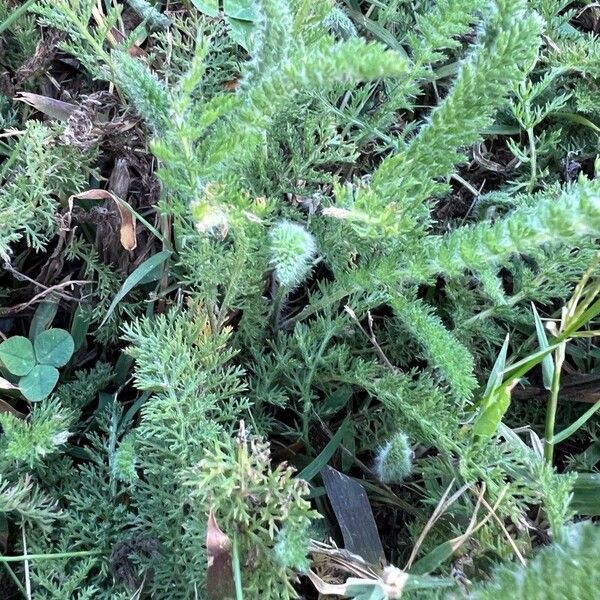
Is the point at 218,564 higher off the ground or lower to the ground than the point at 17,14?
lower

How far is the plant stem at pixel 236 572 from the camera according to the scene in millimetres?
1001

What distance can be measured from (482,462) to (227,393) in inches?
18.2

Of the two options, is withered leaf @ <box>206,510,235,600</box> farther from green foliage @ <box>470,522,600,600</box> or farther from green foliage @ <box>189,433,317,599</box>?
green foliage @ <box>470,522,600,600</box>

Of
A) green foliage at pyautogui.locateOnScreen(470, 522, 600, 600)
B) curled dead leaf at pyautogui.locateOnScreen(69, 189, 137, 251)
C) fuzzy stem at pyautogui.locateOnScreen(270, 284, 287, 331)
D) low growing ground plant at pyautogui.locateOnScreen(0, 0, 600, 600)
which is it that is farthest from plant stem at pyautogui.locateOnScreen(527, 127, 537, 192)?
curled dead leaf at pyautogui.locateOnScreen(69, 189, 137, 251)

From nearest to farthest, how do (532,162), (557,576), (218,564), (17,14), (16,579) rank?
(557,576) → (218,564) → (16,579) → (17,14) → (532,162)

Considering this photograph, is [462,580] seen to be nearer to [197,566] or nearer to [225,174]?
[197,566]

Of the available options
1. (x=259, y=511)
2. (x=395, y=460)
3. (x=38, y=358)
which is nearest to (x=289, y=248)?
(x=259, y=511)

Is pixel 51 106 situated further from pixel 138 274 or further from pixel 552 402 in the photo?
pixel 552 402

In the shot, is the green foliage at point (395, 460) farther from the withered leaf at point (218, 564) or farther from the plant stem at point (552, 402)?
the withered leaf at point (218, 564)

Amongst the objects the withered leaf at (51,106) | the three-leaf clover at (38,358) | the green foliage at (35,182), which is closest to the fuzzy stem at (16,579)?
the three-leaf clover at (38,358)

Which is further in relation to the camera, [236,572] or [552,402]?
[552,402]

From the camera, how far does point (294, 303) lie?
5.05 feet

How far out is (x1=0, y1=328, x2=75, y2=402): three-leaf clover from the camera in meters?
1.40

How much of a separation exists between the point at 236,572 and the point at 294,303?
26.0 inches
